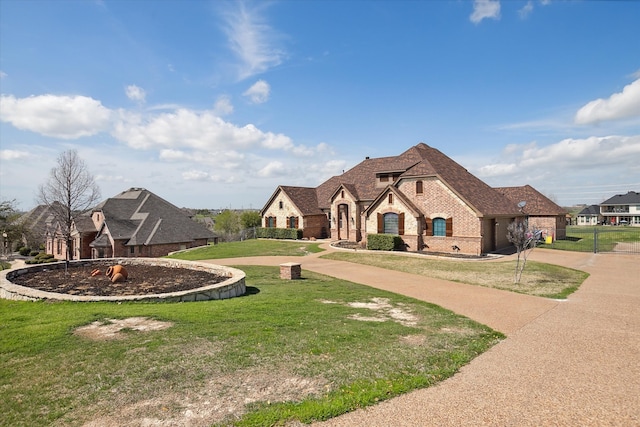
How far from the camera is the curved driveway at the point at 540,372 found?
5.14 metres

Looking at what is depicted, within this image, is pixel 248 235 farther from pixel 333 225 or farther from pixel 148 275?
pixel 148 275

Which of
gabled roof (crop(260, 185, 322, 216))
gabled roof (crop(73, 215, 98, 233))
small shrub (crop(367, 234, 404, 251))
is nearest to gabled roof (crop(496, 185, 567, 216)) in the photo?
small shrub (crop(367, 234, 404, 251))

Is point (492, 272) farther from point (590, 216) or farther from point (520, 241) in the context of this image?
point (590, 216)

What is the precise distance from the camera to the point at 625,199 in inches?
3425

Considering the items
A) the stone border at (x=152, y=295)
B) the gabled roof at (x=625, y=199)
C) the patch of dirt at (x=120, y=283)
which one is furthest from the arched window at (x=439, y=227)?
the gabled roof at (x=625, y=199)

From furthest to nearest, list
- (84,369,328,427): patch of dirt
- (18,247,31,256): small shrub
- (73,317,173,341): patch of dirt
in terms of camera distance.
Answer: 1. (18,247,31,256): small shrub
2. (73,317,173,341): patch of dirt
3. (84,369,328,427): patch of dirt

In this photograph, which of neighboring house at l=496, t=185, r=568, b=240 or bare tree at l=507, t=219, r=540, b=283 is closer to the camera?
bare tree at l=507, t=219, r=540, b=283

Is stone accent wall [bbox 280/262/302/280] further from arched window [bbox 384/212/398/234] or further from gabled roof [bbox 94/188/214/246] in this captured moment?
gabled roof [bbox 94/188/214/246]

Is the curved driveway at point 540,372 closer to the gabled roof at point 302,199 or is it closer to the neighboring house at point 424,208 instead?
the neighboring house at point 424,208

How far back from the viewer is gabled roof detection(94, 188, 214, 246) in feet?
119

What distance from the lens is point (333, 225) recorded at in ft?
118

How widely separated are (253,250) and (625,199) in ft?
321

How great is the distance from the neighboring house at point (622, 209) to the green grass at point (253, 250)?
89.2 m

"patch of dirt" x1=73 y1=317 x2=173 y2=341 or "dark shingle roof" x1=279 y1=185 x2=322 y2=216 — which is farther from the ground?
"dark shingle roof" x1=279 y1=185 x2=322 y2=216
